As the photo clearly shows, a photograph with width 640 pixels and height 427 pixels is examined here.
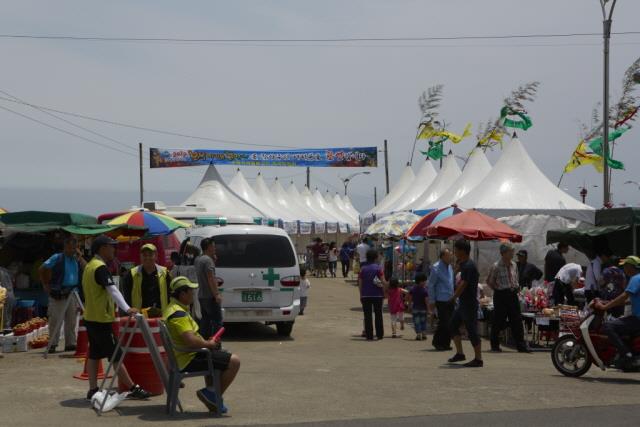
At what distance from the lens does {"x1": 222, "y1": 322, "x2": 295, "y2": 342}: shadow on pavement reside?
16.1m

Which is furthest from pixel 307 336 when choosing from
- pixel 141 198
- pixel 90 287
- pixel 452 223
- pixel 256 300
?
pixel 141 198

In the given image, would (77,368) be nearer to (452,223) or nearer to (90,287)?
(90,287)

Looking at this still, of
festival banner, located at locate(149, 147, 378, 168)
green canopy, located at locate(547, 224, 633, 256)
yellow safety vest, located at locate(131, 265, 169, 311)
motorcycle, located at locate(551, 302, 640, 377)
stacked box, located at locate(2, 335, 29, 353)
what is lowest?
stacked box, located at locate(2, 335, 29, 353)

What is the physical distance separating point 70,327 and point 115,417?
5.32 metres

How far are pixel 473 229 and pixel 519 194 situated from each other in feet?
22.0

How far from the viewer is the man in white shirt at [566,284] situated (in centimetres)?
1614

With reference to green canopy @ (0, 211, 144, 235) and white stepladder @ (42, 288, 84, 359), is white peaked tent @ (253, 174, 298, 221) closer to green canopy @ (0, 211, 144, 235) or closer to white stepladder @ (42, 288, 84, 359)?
green canopy @ (0, 211, 144, 235)

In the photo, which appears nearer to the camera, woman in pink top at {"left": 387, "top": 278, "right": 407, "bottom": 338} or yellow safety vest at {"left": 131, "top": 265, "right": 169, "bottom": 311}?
yellow safety vest at {"left": 131, "top": 265, "right": 169, "bottom": 311}

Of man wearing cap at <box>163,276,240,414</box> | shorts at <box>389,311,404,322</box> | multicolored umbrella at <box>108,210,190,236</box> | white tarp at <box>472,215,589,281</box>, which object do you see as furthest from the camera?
white tarp at <box>472,215,589,281</box>

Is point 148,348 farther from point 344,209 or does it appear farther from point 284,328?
point 344,209

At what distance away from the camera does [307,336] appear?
54.6 ft

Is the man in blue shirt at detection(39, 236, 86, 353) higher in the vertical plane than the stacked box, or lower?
higher

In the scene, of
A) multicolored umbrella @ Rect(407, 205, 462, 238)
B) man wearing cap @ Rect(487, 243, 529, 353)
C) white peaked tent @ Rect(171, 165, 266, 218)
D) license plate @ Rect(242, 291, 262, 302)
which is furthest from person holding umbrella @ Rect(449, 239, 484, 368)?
white peaked tent @ Rect(171, 165, 266, 218)

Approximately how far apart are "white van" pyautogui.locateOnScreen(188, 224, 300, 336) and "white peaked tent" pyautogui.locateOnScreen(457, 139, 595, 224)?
28.6 feet
